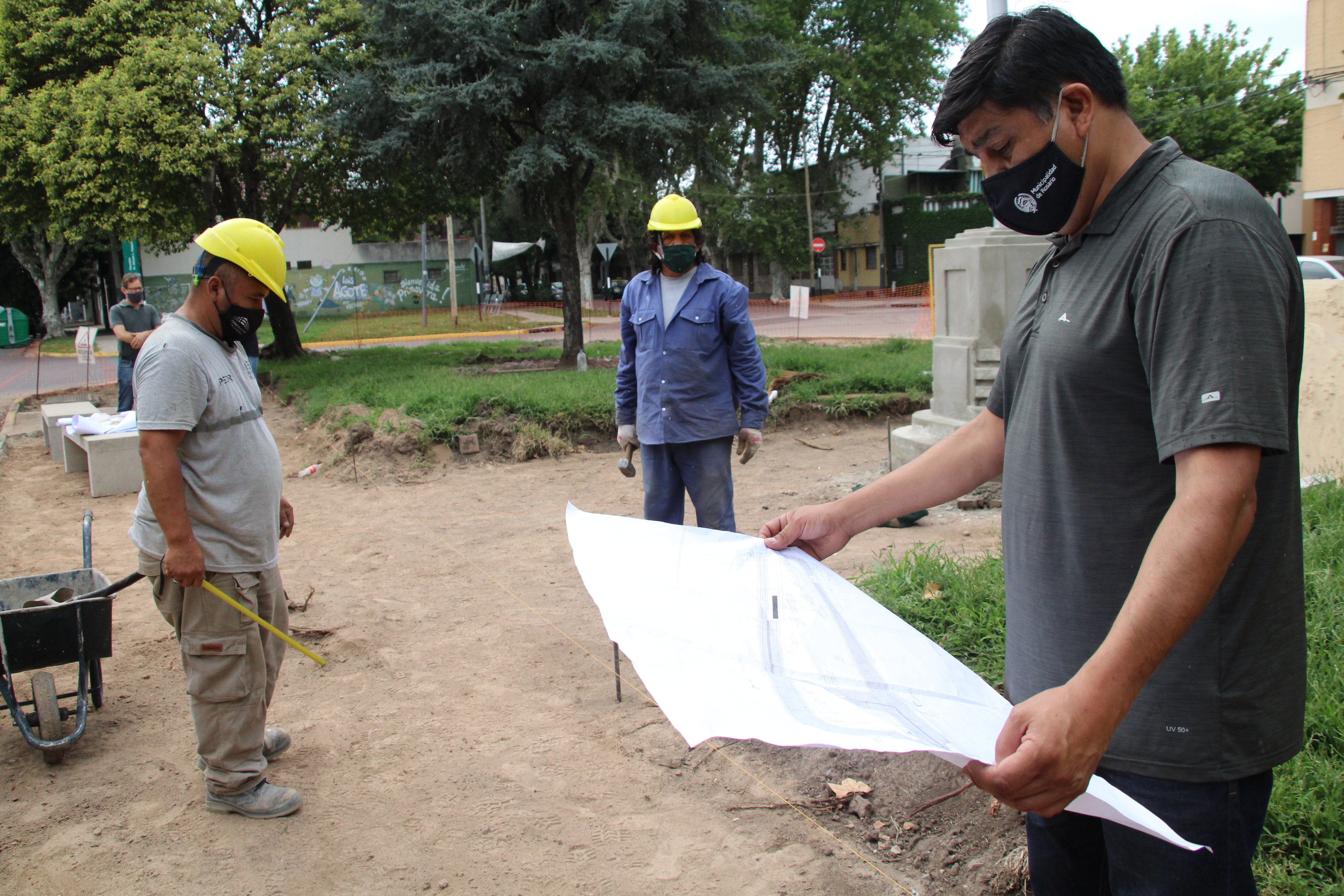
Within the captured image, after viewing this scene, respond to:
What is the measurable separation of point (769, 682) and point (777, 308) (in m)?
38.2

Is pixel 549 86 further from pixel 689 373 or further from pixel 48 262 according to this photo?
pixel 48 262

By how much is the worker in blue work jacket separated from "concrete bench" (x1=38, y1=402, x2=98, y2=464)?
7972 millimetres

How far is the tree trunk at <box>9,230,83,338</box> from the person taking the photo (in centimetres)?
3117

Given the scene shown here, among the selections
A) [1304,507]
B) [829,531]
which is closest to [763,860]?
[829,531]

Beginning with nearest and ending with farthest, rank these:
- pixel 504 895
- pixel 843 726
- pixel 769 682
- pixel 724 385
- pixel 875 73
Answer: pixel 843 726
pixel 769 682
pixel 504 895
pixel 724 385
pixel 875 73

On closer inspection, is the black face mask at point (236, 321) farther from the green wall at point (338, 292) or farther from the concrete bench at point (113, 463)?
the green wall at point (338, 292)

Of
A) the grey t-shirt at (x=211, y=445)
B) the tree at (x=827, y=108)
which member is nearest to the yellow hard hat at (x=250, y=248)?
the grey t-shirt at (x=211, y=445)

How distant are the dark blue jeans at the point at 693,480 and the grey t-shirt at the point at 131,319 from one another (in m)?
8.00

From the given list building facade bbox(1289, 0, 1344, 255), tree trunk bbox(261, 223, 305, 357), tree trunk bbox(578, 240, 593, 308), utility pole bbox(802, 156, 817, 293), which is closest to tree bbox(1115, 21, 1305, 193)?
building facade bbox(1289, 0, 1344, 255)

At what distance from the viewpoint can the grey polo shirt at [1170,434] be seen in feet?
3.91

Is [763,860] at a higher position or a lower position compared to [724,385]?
lower

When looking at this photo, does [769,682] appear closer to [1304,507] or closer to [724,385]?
[724,385]

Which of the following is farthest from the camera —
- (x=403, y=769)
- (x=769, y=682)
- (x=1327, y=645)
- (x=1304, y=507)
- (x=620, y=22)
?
(x=620, y=22)

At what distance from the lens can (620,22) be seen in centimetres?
1361
